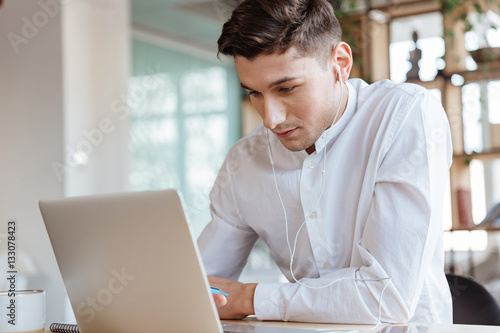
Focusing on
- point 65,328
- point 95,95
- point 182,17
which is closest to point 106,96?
point 95,95

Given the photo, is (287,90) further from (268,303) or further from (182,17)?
(182,17)

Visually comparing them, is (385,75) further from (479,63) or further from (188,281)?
(188,281)

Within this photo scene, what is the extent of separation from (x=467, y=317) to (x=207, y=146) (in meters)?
5.70

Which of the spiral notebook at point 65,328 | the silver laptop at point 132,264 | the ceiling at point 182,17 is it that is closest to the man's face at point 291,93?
the silver laptop at point 132,264

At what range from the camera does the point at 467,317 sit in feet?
4.88

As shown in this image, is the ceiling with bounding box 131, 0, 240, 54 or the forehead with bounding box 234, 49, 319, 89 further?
the ceiling with bounding box 131, 0, 240, 54

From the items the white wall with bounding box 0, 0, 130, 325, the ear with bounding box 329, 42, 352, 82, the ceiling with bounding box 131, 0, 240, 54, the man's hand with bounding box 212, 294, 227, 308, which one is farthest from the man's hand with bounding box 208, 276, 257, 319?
the ceiling with bounding box 131, 0, 240, 54

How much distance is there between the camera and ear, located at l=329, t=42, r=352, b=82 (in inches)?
57.5

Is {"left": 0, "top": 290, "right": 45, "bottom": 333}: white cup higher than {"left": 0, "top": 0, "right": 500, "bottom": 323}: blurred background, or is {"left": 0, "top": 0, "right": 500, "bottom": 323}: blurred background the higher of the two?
{"left": 0, "top": 0, "right": 500, "bottom": 323}: blurred background

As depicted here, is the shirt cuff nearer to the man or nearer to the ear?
the man

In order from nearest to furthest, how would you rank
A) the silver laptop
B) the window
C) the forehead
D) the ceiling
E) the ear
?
the silver laptop → the forehead → the ear → the ceiling → the window

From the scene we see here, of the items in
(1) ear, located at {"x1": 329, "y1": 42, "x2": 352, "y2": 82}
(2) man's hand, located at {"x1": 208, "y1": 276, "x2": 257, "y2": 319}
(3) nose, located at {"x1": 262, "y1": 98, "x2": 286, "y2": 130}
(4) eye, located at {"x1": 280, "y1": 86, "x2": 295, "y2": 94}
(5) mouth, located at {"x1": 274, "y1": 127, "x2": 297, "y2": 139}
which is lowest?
(2) man's hand, located at {"x1": 208, "y1": 276, "x2": 257, "y2": 319}

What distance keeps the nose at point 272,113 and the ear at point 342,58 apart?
0.58 feet

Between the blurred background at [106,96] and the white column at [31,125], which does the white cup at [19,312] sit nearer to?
the blurred background at [106,96]
